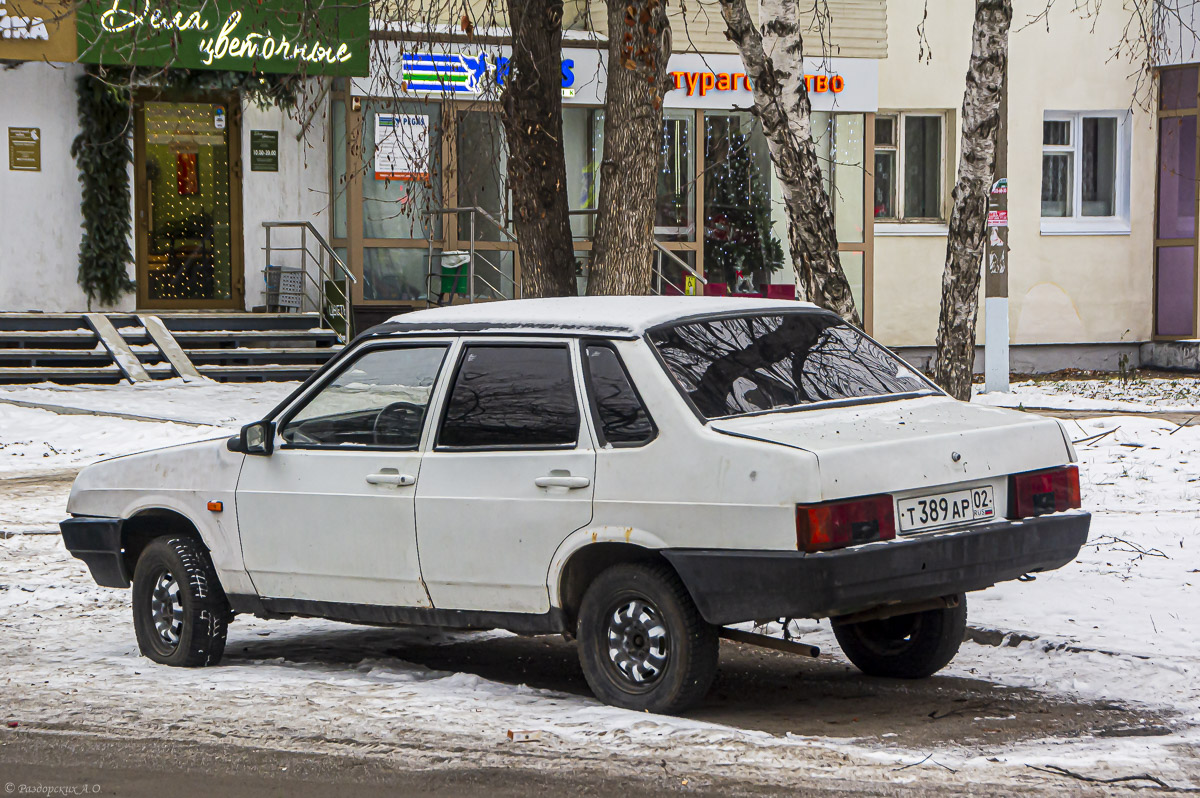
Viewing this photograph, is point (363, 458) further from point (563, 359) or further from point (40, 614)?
point (40, 614)

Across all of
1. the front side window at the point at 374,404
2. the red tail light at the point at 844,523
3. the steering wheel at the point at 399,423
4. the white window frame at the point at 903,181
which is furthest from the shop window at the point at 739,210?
the red tail light at the point at 844,523

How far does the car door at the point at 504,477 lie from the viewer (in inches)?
233

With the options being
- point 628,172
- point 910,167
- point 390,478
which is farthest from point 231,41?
point 390,478

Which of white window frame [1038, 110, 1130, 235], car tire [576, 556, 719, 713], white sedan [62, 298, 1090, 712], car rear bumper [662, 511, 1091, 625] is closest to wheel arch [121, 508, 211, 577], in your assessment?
white sedan [62, 298, 1090, 712]

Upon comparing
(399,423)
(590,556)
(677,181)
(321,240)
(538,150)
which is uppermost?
(677,181)

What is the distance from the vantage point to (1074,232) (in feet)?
82.2

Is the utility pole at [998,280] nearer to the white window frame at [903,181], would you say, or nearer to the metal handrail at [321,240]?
the white window frame at [903,181]

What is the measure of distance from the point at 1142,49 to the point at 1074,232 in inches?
119

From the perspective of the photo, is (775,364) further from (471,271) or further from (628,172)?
(471,271)

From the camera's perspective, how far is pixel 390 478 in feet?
20.7

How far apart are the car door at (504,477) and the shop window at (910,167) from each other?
19.3 metres

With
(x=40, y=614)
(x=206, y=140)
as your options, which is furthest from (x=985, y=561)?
(x=206, y=140)

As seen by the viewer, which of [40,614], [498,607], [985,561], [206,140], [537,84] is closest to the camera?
[985,561]

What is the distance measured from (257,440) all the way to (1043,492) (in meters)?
3.25
